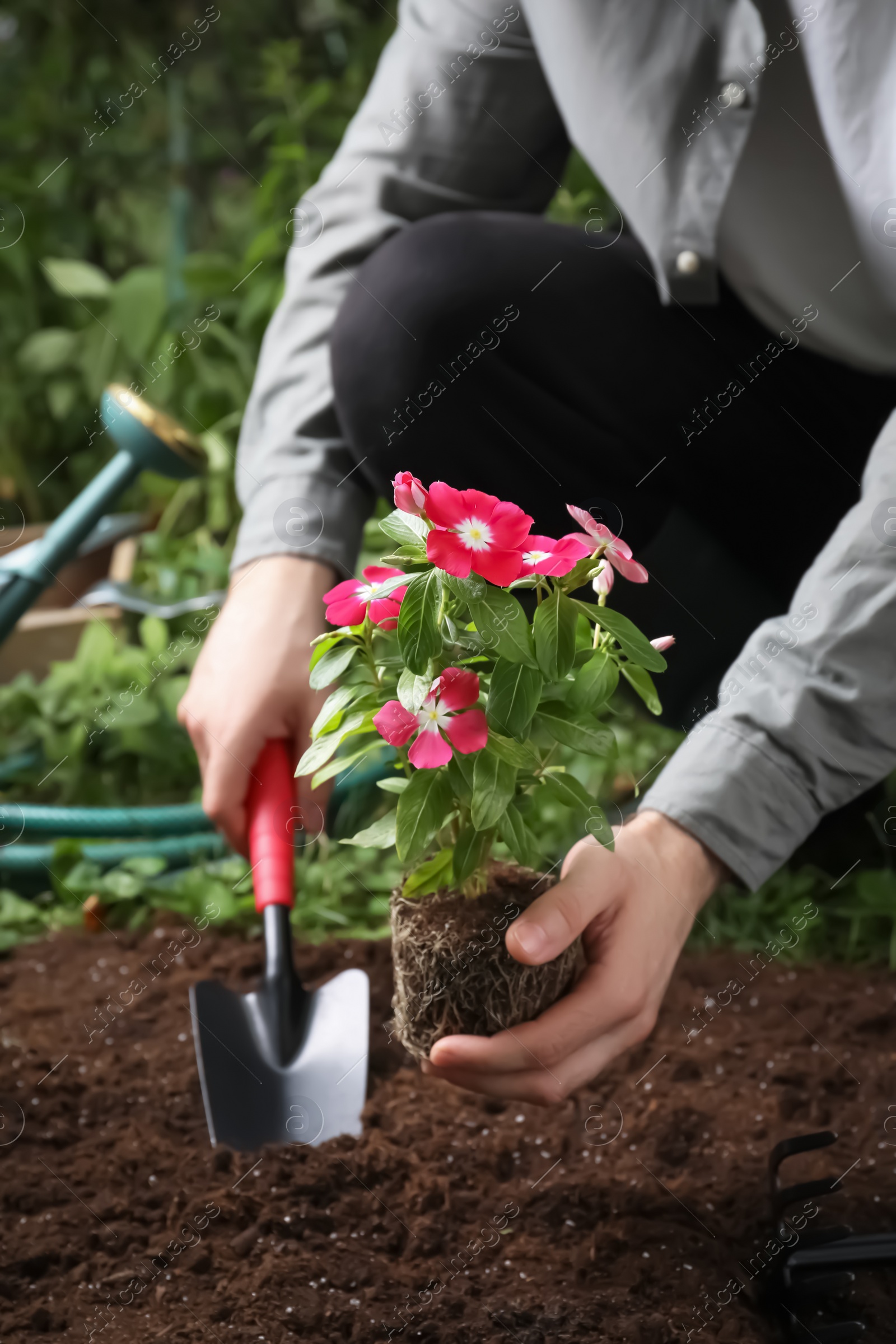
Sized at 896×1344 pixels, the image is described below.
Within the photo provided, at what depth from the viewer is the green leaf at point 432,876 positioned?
796mm

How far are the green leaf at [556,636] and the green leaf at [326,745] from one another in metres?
0.14

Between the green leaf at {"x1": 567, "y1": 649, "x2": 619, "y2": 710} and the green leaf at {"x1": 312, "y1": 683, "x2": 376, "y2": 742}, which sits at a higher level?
the green leaf at {"x1": 312, "y1": 683, "x2": 376, "y2": 742}

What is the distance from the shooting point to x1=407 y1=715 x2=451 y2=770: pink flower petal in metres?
0.66

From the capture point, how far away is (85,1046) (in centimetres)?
112

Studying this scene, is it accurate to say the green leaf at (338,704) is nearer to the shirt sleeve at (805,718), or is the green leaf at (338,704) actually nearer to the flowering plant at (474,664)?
the flowering plant at (474,664)

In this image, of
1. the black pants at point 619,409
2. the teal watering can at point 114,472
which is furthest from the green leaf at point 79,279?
the black pants at point 619,409

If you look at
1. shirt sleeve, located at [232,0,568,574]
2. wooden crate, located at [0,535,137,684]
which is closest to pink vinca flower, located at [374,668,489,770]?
shirt sleeve, located at [232,0,568,574]

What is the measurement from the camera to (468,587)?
0.65 m

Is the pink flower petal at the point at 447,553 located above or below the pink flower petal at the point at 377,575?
above

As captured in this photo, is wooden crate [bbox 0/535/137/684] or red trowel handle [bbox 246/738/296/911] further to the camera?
wooden crate [bbox 0/535/137/684]

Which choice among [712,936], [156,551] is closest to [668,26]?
[712,936]

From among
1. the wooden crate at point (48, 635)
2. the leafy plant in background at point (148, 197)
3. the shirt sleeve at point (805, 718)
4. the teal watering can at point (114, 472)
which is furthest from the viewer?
the leafy plant in background at point (148, 197)

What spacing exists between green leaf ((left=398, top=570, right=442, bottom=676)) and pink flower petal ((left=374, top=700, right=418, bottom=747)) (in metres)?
0.04

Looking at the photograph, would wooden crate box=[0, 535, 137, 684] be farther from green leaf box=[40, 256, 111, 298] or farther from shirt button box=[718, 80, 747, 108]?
shirt button box=[718, 80, 747, 108]
